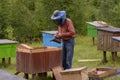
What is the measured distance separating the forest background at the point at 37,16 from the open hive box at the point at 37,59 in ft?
26.5

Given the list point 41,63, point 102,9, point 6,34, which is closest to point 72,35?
point 41,63

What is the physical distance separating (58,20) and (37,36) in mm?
9472

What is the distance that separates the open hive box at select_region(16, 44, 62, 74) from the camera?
21.3 feet

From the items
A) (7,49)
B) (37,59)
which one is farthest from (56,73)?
(7,49)

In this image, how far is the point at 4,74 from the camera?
340 centimetres

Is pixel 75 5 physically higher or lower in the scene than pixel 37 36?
higher

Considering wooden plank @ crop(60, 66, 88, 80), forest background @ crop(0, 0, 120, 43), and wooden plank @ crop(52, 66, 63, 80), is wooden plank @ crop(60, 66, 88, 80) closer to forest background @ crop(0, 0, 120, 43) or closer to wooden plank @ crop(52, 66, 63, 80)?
wooden plank @ crop(52, 66, 63, 80)

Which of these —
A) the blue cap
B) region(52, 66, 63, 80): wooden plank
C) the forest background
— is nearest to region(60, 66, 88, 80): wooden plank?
region(52, 66, 63, 80): wooden plank

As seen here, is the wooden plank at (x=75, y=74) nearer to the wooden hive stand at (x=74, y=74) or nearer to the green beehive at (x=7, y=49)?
the wooden hive stand at (x=74, y=74)

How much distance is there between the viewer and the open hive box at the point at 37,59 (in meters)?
6.50

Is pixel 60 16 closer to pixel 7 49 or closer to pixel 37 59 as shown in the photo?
pixel 37 59

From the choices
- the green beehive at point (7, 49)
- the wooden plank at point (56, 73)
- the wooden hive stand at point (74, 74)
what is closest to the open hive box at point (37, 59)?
the wooden plank at point (56, 73)

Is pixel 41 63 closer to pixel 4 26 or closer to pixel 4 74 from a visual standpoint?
pixel 4 74

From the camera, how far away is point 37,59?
652cm
